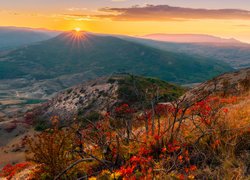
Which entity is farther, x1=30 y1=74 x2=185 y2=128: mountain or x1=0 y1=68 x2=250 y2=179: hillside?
x1=30 y1=74 x2=185 y2=128: mountain

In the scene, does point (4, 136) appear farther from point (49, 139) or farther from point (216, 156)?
point (216, 156)

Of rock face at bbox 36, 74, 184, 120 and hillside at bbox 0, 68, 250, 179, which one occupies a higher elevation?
hillside at bbox 0, 68, 250, 179

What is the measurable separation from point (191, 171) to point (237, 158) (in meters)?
0.96

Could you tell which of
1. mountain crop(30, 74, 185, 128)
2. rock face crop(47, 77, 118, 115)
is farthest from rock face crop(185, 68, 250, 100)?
rock face crop(47, 77, 118, 115)

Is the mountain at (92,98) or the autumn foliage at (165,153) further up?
the autumn foliage at (165,153)

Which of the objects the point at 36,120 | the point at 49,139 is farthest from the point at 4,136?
the point at 49,139

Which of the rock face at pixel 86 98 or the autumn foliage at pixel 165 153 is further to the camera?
the rock face at pixel 86 98

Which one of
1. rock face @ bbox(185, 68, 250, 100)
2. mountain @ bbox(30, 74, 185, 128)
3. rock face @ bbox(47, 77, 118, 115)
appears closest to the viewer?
rock face @ bbox(185, 68, 250, 100)

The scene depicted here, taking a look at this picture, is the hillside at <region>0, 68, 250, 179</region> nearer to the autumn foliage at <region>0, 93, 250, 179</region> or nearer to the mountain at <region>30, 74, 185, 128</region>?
the autumn foliage at <region>0, 93, 250, 179</region>

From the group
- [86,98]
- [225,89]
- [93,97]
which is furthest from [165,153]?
[86,98]

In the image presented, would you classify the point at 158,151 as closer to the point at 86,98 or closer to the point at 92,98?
the point at 92,98

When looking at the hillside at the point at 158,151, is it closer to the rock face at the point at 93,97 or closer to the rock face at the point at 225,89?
the rock face at the point at 225,89

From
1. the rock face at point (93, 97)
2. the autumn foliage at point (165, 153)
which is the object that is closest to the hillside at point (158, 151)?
the autumn foliage at point (165, 153)

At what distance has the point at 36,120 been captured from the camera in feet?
169
